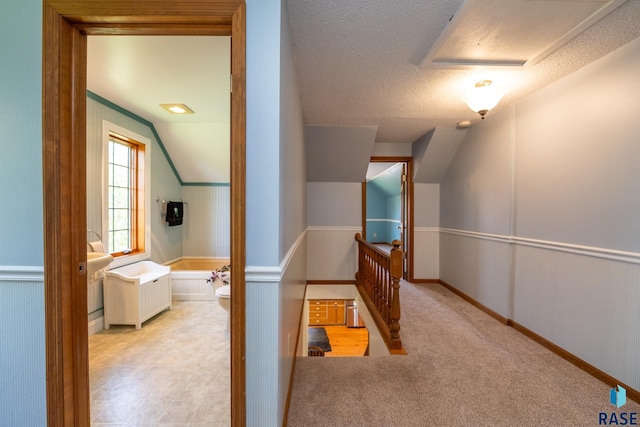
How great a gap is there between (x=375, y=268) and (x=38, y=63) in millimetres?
3121

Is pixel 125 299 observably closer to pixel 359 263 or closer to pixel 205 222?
pixel 205 222

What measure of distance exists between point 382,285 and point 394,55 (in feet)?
7.18

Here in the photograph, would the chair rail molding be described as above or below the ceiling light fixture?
below

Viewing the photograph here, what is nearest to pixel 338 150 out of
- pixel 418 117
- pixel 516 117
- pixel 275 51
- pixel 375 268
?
pixel 418 117

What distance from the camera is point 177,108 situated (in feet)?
10.1

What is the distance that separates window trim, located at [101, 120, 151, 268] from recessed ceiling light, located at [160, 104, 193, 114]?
0.58 m

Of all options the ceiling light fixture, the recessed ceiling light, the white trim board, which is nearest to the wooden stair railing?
the white trim board

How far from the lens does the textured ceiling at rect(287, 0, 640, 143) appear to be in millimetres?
1434

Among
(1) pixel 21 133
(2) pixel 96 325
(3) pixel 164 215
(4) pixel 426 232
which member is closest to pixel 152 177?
(3) pixel 164 215

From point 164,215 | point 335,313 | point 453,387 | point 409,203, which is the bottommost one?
point 335,313

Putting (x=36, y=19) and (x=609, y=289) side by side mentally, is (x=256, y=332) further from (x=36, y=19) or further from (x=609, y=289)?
(x=609, y=289)

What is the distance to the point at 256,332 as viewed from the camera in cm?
117

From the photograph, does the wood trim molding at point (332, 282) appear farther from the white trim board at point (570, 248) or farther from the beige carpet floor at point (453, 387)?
the white trim board at point (570, 248)

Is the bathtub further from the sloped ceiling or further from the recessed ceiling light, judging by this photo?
the recessed ceiling light
